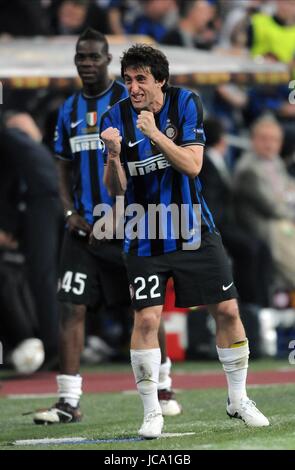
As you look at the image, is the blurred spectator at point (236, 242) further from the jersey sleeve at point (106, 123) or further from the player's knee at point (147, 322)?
the player's knee at point (147, 322)

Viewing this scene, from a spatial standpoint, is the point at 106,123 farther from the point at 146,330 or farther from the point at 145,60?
the point at 146,330

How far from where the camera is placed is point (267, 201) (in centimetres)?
1316

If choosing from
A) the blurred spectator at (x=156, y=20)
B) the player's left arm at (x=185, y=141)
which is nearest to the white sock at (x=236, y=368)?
the player's left arm at (x=185, y=141)

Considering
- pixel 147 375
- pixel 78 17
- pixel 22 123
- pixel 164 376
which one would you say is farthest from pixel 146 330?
pixel 78 17

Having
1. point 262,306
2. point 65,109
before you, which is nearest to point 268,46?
point 262,306

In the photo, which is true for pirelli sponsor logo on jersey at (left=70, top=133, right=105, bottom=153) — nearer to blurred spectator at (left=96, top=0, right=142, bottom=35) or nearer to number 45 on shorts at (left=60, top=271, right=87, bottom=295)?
number 45 on shorts at (left=60, top=271, right=87, bottom=295)

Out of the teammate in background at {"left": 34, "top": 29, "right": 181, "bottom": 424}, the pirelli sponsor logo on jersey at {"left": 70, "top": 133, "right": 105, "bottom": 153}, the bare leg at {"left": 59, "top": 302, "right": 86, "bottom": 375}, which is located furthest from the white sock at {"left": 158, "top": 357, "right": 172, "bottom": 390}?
the pirelli sponsor logo on jersey at {"left": 70, "top": 133, "right": 105, "bottom": 153}

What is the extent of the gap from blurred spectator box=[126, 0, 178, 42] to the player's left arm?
26.9 ft

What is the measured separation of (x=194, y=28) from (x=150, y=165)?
8.93m

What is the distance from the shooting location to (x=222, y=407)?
8.46 metres

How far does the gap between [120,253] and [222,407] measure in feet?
3.85

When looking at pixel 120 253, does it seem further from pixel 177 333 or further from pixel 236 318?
pixel 177 333
